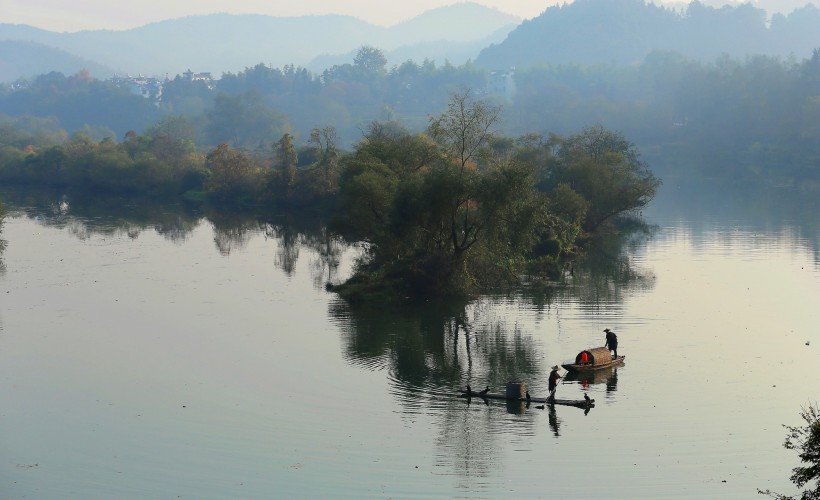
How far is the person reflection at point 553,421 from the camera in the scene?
3034 centimetres

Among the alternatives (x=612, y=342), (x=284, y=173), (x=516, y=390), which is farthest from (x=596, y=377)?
(x=284, y=173)

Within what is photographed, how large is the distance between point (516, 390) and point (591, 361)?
14.8 feet

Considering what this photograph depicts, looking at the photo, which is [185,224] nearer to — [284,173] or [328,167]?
[328,167]

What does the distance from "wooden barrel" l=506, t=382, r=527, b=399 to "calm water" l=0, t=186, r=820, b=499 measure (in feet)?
1.79

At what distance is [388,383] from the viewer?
35875mm

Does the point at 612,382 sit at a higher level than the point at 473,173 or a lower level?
lower

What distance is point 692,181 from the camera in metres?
131

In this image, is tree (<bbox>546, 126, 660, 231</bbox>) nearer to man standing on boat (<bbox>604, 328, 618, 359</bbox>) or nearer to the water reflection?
the water reflection

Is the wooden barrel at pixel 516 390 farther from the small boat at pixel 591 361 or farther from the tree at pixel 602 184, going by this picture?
the tree at pixel 602 184

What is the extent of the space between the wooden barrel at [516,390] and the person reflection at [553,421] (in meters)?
0.96

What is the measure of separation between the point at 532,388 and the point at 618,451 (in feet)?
20.7

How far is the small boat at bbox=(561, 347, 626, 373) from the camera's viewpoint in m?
36.2

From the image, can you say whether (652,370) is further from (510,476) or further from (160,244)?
(160,244)

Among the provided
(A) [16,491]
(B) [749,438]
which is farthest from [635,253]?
(A) [16,491]
